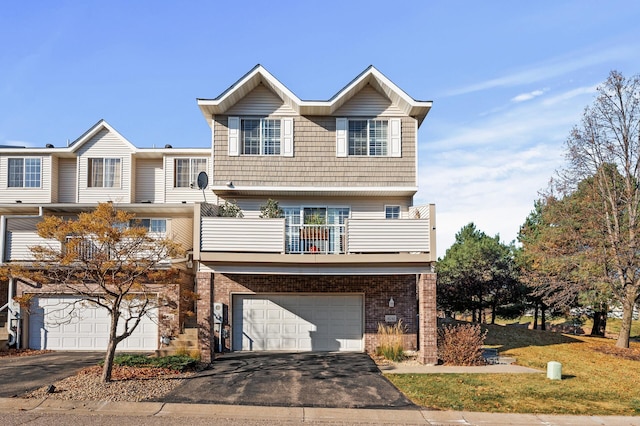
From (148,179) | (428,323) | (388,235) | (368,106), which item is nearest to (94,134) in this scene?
(148,179)

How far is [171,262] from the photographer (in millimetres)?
19516

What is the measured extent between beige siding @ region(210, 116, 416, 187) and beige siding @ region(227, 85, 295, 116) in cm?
81

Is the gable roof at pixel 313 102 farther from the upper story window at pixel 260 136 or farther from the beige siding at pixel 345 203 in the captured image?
the beige siding at pixel 345 203

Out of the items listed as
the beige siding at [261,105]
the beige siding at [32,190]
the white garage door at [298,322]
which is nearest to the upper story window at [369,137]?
the beige siding at [261,105]

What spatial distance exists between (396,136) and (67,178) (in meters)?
14.0

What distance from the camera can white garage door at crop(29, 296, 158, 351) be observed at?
19.6 metres

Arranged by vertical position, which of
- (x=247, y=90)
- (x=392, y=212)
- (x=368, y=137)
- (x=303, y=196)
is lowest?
(x=392, y=212)

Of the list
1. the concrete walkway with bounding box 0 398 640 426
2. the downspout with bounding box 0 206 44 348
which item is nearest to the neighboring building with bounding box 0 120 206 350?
the downspout with bounding box 0 206 44 348

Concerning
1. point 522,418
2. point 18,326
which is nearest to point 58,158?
point 18,326

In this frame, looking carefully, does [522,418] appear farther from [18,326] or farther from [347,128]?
[18,326]

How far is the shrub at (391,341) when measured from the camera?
57.9 ft

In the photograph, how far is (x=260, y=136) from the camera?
20.0 m

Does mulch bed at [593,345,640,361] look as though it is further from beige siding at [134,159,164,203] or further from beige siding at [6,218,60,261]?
beige siding at [6,218,60,261]

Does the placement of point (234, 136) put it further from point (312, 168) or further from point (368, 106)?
point (368, 106)
